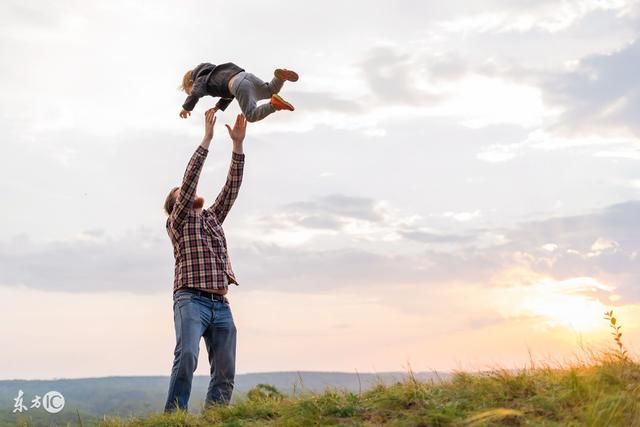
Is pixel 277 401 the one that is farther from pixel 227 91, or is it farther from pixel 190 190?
pixel 227 91

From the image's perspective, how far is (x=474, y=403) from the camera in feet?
23.0

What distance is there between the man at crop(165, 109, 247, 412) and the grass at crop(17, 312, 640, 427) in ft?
2.59

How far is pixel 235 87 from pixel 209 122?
0.91 m

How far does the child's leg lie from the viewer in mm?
10164

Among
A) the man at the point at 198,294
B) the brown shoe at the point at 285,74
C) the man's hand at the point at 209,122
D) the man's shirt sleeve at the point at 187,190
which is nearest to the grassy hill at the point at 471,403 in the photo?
the man at the point at 198,294

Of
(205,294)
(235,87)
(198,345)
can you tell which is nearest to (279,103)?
(235,87)

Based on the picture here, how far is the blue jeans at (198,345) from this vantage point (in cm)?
909

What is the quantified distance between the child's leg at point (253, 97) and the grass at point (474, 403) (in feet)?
12.0

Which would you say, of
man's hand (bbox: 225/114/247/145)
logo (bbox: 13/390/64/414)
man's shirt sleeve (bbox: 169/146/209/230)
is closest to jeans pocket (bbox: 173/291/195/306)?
man's shirt sleeve (bbox: 169/146/209/230)

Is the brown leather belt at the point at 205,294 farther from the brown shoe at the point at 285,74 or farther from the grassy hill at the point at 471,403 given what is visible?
the brown shoe at the point at 285,74

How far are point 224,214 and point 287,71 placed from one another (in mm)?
2114

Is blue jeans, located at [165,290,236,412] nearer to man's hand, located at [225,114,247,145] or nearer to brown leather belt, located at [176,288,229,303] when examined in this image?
brown leather belt, located at [176,288,229,303]

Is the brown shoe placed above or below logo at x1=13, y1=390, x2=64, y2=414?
above

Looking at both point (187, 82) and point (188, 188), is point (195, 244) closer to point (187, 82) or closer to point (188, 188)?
point (188, 188)
